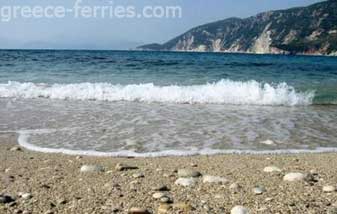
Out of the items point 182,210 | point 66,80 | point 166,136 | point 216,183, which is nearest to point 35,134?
point 166,136

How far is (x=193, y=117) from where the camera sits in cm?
1077

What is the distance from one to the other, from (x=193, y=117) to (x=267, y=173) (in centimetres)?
516

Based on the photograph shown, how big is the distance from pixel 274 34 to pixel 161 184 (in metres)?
136

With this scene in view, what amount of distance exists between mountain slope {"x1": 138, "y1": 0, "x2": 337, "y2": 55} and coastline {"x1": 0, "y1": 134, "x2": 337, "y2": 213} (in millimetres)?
111145

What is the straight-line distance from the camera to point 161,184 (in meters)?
5.05

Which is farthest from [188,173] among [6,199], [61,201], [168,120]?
[168,120]

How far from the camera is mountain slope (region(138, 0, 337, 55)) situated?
119938mm

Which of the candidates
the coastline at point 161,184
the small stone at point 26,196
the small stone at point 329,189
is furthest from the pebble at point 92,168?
the small stone at point 329,189

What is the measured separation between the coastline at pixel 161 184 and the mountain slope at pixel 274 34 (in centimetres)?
11114

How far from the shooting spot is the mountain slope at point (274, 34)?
119938mm

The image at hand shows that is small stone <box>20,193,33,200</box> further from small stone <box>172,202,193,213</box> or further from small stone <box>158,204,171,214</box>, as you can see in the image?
small stone <box>172,202,193,213</box>

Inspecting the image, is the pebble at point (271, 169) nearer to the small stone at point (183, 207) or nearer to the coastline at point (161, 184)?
the coastline at point (161, 184)

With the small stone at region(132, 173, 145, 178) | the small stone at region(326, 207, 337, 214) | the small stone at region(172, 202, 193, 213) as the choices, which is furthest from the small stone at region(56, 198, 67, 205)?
the small stone at region(326, 207, 337, 214)

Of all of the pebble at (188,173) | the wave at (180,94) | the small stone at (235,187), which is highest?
the small stone at (235,187)
